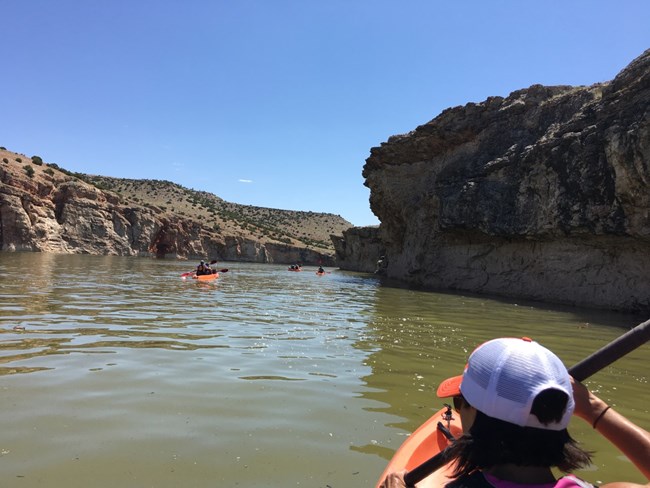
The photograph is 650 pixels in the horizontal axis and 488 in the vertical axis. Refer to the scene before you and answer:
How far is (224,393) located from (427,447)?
7.58ft

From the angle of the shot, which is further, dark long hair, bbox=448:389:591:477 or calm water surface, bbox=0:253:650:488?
calm water surface, bbox=0:253:650:488

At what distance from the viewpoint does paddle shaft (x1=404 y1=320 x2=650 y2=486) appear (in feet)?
7.25

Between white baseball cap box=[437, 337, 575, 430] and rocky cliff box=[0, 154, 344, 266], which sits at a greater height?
rocky cliff box=[0, 154, 344, 266]

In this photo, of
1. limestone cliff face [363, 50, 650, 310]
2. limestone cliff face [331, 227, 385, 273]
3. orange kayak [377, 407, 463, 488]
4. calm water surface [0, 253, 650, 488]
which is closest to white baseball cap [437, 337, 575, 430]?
orange kayak [377, 407, 463, 488]

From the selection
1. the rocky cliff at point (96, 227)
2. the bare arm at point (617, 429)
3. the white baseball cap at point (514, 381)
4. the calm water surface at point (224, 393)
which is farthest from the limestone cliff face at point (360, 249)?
the white baseball cap at point (514, 381)

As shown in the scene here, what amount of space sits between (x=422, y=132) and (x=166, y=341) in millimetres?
24681

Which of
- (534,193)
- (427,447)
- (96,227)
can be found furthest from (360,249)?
(427,447)

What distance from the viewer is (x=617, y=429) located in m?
1.80

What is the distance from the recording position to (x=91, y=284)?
49.4 ft

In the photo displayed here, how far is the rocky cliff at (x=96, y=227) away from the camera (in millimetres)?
41938

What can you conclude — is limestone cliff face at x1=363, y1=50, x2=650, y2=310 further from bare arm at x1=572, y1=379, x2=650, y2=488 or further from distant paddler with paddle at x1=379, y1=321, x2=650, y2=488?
distant paddler with paddle at x1=379, y1=321, x2=650, y2=488

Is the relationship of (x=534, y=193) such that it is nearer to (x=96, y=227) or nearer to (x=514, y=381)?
→ (x=514, y=381)

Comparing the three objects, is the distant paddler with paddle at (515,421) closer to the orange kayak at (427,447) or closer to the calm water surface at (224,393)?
the orange kayak at (427,447)

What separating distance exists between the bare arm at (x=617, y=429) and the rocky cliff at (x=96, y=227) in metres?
47.7
